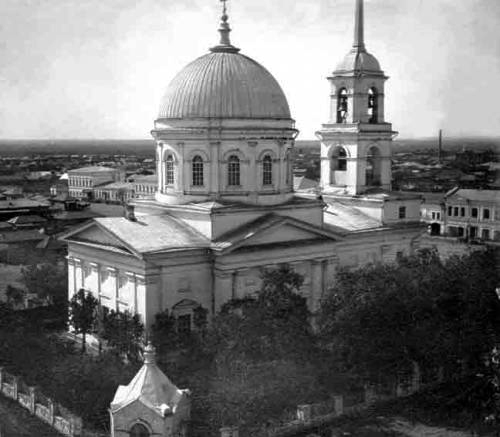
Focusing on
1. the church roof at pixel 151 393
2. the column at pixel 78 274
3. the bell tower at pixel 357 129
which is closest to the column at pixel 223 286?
the column at pixel 78 274

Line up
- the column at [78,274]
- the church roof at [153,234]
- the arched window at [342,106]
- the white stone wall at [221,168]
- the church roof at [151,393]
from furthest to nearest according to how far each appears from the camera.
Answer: the arched window at [342,106] < the white stone wall at [221,168] < the column at [78,274] < the church roof at [153,234] < the church roof at [151,393]

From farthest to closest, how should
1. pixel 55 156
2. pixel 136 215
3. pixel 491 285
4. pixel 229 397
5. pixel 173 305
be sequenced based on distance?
1. pixel 55 156
2. pixel 136 215
3. pixel 173 305
4. pixel 491 285
5. pixel 229 397

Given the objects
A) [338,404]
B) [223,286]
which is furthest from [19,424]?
[223,286]

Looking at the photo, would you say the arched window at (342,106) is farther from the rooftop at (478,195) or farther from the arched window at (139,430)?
the rooftop at (478,195)

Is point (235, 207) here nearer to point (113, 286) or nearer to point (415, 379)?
point (113, 286)

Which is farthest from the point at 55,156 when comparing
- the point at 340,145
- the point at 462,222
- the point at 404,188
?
the point at 340,145

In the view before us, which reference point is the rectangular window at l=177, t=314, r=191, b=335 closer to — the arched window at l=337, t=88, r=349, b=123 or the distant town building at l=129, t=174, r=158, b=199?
the arched window at l=337, t=88, r=349, b=123

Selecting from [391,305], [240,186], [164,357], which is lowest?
[164,357]

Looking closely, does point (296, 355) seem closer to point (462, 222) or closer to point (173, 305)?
point (173, 305)
